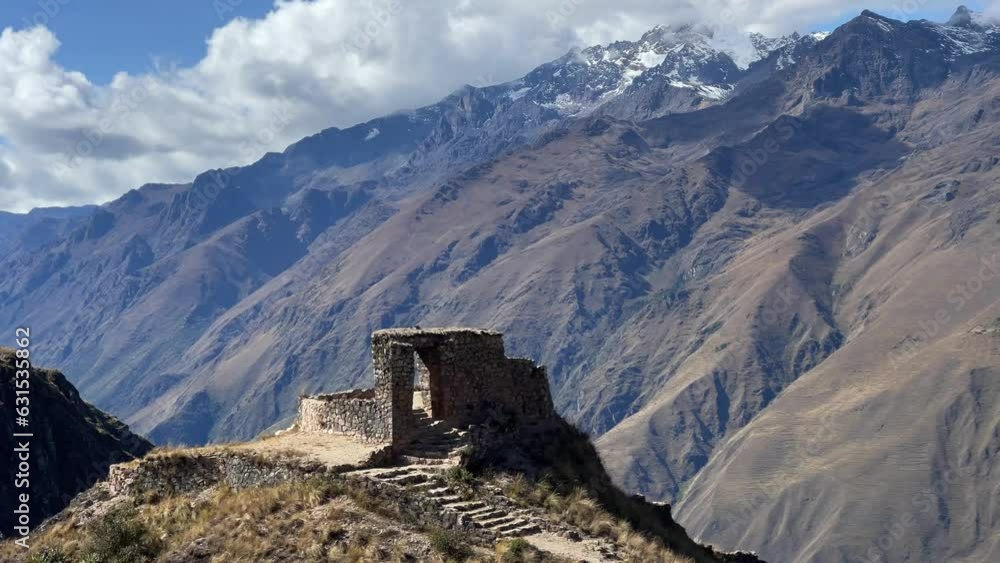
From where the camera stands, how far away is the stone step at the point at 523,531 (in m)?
29.8

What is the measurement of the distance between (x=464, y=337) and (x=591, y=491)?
6.17 m

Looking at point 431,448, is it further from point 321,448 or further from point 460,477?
point 321,448

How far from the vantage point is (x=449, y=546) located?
26.7m

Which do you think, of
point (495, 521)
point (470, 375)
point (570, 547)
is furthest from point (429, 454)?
point (570, 547)

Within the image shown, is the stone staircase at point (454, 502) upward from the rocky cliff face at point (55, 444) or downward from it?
downward

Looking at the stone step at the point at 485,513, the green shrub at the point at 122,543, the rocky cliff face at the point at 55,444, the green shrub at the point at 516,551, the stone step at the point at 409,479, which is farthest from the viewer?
the rocky cliff face at the point at 55,444

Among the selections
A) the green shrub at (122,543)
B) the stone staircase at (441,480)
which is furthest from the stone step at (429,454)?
the green shrub at (122,543)

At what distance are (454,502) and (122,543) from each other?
813 centimetres

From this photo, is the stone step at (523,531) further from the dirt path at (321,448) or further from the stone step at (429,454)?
the dirt path at (321,448)

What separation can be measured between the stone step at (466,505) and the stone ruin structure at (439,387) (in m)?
4.72

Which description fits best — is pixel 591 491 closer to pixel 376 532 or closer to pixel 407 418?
pixel 407 418

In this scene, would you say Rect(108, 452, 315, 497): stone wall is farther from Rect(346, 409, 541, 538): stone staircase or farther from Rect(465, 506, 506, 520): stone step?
Rect(465, 506, 506, 520): stone step

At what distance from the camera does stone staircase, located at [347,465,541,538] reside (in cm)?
2998

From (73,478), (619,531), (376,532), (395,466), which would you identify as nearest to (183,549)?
(376,532)
